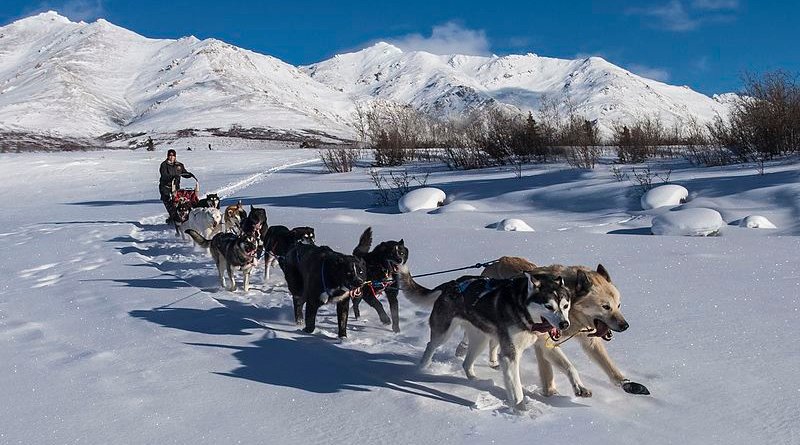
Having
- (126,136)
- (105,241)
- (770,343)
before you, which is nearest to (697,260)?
(770,343)

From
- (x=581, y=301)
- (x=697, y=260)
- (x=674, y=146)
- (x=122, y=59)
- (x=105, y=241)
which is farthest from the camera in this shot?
(x=122, y=59)

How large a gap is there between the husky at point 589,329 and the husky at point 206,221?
6.79 metres

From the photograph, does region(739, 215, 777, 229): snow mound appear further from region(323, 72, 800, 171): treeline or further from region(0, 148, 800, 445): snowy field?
region(323, 72, 800, 171): treeline

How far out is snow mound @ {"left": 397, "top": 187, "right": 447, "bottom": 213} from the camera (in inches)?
473

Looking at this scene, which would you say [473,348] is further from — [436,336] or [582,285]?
[582,285]

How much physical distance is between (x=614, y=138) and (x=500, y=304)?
17.5 metres

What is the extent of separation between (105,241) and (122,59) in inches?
6223

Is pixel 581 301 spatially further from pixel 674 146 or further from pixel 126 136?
pixel 126 136

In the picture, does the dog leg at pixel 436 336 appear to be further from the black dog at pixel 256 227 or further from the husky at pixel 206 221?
the husky at pixel 206 221

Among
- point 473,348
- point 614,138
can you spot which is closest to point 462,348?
point 473,348

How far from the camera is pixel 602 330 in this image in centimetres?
372

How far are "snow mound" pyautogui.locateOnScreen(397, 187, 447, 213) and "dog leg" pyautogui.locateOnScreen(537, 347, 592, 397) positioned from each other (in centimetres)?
816

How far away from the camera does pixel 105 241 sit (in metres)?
10.8

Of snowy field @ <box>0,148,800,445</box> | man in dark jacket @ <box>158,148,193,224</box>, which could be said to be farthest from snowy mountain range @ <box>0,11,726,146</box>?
snowy field @ <box>0,148,800,445</box>
